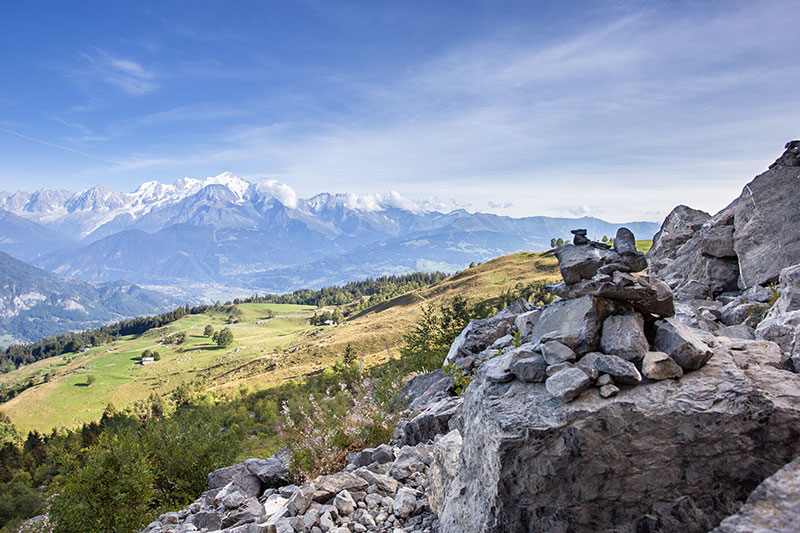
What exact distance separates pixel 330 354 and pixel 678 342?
7758cm

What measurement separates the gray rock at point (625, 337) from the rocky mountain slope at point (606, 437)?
2 centimetres

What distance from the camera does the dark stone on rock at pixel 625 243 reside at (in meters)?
5.73

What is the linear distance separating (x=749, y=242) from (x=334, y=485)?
1399 centimetres

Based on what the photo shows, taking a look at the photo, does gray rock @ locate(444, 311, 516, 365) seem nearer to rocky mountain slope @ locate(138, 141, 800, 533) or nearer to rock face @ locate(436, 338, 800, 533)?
rocky mountain slope @ locate(138, 141, 800, 533)

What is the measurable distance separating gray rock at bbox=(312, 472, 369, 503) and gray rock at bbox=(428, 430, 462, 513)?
1.45 metres

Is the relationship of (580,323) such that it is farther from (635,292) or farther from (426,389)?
(426,389)

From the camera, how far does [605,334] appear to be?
5.13 metres

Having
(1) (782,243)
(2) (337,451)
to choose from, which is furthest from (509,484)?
(1) (782,243)

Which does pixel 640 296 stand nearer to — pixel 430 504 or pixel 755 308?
pixel 430 504

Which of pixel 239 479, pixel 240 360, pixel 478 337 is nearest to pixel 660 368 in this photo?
pixel 239 479

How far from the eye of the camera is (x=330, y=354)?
258ft

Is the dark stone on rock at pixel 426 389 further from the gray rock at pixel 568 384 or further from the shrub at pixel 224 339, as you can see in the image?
the shrub at pixel 224 339

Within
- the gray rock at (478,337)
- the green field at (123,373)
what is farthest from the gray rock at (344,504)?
the green field at (123,373)

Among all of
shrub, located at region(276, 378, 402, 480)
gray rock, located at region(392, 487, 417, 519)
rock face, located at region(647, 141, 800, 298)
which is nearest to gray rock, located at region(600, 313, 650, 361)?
gray rock, located at region(392, 487, 417, 519)
